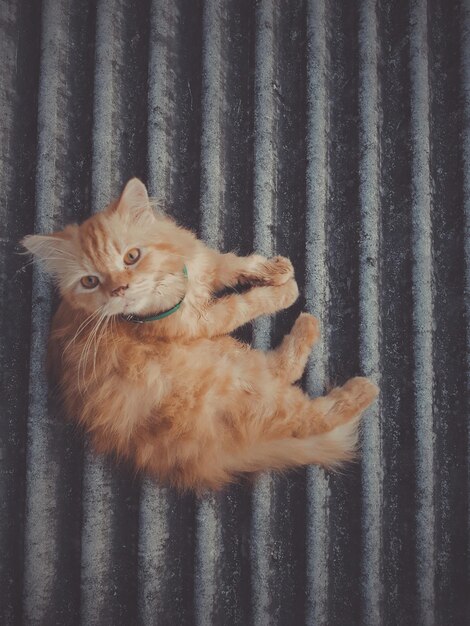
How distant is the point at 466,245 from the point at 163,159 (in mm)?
1126

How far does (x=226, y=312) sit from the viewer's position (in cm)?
134

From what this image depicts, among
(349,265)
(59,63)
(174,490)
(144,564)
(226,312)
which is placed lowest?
(144,564)

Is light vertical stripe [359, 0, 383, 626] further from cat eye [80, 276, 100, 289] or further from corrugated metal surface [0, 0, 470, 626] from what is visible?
cat eye [80, 276, 100, 289]

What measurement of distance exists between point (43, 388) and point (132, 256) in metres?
0.57

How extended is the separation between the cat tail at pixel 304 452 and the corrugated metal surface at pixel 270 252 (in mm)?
86

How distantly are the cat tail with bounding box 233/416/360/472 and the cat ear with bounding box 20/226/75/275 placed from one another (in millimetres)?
854

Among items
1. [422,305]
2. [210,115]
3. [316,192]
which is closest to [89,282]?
[210,115]

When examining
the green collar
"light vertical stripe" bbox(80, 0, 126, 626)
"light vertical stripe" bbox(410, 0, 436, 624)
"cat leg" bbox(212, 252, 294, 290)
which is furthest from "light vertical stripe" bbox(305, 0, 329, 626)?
→ "light vertical stripe" bbox(80, 0, 126, 626)

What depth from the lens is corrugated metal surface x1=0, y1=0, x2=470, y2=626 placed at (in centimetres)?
138

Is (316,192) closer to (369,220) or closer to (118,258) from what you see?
(369,220)

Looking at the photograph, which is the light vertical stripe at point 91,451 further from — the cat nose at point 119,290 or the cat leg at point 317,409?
the cat leg at point 317,409

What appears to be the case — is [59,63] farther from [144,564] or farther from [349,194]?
[144,564]

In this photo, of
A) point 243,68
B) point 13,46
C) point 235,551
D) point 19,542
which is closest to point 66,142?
point 13,46

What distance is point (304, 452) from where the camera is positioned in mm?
1338
